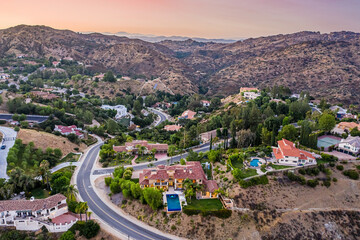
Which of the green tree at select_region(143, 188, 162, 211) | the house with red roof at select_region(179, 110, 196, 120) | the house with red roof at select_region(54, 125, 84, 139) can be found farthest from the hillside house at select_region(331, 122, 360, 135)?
the house with red roof at select_region(54, 125, 84, 139)

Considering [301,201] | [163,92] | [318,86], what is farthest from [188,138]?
[318,86]

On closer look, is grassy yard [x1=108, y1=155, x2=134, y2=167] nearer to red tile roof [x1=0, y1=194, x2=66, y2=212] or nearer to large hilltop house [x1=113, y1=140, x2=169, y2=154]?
large hilltop house [x1=113, y1=140, x2=169, y2=154]

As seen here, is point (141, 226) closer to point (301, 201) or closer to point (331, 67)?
point (301, 201)

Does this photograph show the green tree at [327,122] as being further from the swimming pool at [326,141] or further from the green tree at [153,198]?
the green tree at [153,198]

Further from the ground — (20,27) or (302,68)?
(20,27)

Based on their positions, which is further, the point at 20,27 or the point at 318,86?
the point at 20,27

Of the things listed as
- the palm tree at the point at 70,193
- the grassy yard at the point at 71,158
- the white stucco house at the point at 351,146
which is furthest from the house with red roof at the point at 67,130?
the white stucco house at the point at 351,146


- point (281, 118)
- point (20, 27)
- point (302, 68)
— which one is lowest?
point (281, 118)
